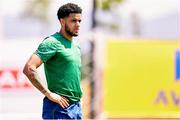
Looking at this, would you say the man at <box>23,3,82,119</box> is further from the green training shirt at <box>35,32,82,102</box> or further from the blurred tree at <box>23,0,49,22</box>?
the blurred tree at <box>23,0,49,22</box>

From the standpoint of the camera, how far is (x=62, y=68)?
6.78 metres

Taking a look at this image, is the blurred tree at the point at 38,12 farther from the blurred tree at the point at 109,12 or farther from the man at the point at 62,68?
the man at the point at 62,68

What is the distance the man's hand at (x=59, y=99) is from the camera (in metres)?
6.69

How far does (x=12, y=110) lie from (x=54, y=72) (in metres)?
8.03

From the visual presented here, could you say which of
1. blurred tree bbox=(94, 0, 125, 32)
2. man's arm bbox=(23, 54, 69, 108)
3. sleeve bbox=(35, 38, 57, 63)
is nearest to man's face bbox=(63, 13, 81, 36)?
sleeve bbox=(35, 38, 57, 63)

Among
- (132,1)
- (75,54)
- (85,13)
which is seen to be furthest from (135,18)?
(75,54)

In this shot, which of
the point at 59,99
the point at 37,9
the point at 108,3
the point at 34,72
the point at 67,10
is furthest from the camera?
the point at 37,9

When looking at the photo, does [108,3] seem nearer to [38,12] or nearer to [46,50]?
[38,12]

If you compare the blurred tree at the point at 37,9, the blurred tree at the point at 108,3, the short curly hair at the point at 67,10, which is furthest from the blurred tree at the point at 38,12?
the short curly hair at the point at 67,10

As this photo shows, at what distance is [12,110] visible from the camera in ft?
48.2

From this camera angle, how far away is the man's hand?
6.69m

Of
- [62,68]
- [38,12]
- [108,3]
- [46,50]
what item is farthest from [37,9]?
[46,50]

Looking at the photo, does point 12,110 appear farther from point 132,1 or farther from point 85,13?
point 132,1

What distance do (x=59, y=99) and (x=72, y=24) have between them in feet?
2.11
